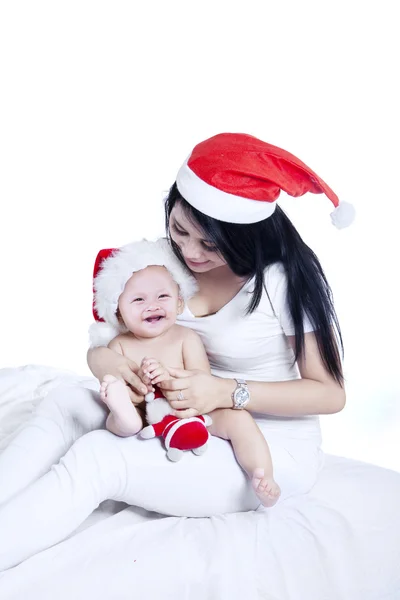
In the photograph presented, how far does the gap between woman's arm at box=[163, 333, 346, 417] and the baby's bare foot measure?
20 cm

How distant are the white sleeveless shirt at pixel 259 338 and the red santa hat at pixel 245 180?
199mm

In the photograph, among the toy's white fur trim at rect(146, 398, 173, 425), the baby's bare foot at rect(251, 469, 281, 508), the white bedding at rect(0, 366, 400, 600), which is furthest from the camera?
the toy's white fur trim at rect(146, 398, 173, 425)

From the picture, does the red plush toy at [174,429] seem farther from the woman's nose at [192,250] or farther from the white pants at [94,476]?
the woman's nose at [192,250]

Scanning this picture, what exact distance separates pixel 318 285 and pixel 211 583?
0.77 meters

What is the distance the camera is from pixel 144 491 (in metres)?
2.08

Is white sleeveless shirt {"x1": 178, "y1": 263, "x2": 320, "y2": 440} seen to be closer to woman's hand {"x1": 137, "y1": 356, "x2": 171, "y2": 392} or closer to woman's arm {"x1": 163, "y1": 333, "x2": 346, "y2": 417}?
woman's arm {"x1": 163, "y1": 333, "x2": 346, "y2": 417}

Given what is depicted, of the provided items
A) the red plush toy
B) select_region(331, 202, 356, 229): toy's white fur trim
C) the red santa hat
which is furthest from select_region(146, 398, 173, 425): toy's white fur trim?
select_region(331, 202, 356, 229): toy's white fur trim

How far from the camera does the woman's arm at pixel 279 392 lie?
2139 millimetres

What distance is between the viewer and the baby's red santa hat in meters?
2.29

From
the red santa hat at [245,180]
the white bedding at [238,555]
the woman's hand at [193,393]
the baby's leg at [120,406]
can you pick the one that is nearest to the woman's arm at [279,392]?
the woman's hand at [193,393]

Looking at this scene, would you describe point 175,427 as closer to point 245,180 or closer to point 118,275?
point 118,275

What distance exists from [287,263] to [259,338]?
8.3 inches

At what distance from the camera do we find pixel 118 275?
228cm

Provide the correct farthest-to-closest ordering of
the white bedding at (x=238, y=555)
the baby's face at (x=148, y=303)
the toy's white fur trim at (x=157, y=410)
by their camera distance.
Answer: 1. the baby's face at (x=148, y=303)
2. the toy's white fur trim at (x=157, y=410)
3. the white bedding at (x=238, y=555)
